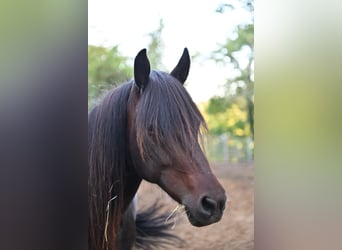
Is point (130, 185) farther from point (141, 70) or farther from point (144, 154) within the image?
point (141, 70)

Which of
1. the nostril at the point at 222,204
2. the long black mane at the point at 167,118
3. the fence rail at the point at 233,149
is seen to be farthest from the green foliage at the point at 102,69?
the nostril at the point at 222,204

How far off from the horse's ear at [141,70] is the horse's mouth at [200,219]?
0.38 meters

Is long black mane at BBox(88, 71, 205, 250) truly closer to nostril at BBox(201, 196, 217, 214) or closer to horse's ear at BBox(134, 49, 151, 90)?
horse's ear at BBox(134, 49, 151, 90)

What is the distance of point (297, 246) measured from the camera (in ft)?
4.33

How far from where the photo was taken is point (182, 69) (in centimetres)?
134

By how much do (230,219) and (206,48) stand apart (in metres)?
0.53

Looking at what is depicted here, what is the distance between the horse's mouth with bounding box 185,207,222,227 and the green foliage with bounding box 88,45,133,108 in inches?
17.5

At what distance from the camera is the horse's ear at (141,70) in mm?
1296

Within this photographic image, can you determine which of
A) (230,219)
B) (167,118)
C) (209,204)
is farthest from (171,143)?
(230,219)

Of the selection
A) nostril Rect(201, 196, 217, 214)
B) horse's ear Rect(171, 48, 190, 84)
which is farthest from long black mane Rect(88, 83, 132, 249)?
nostril Rect(201, 196, 217, 214)

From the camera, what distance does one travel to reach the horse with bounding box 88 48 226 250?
124 cm

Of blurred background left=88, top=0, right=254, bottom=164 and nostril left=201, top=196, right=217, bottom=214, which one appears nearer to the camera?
nostril left=201, top=196, right=217, bottom=214

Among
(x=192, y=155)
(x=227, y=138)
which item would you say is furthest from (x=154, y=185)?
(x=227, y=138)

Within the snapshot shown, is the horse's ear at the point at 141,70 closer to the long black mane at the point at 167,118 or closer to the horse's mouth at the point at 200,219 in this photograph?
the long black mane at the point at 167,118
